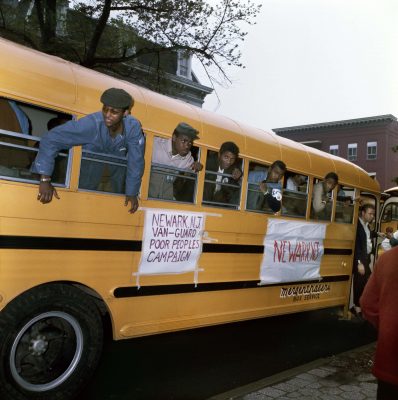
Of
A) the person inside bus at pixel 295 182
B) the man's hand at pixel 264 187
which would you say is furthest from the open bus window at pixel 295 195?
the man's hand at pixel 264 187

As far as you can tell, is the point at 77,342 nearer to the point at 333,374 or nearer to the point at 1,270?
the point at 1,270

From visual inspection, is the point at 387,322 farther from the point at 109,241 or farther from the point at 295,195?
the point at 295,195

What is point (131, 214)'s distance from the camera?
13.0 ft

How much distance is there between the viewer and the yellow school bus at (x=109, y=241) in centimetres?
328

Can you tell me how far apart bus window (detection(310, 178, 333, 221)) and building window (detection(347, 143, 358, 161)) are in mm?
37906

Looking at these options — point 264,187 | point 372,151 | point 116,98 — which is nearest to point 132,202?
point 116,98

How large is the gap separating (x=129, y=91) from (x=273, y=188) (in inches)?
87.0

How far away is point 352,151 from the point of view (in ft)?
139

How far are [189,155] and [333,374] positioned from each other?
8.61ft

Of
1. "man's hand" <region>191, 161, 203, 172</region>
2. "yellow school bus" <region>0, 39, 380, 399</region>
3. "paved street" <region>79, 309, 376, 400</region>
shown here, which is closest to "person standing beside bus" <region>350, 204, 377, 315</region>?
"paved street" <region>79, 309, 376, 400</region>

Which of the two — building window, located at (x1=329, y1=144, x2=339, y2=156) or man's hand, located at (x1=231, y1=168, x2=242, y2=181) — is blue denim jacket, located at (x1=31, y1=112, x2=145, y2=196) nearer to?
man's hand, located at (x1=231, y1=168, x2=242, y2=181)

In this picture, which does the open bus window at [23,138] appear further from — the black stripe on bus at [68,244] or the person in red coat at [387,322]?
the person in red coat at [387,322]

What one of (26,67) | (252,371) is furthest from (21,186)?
(252,371)

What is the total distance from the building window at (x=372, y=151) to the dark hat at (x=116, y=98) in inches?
1586
